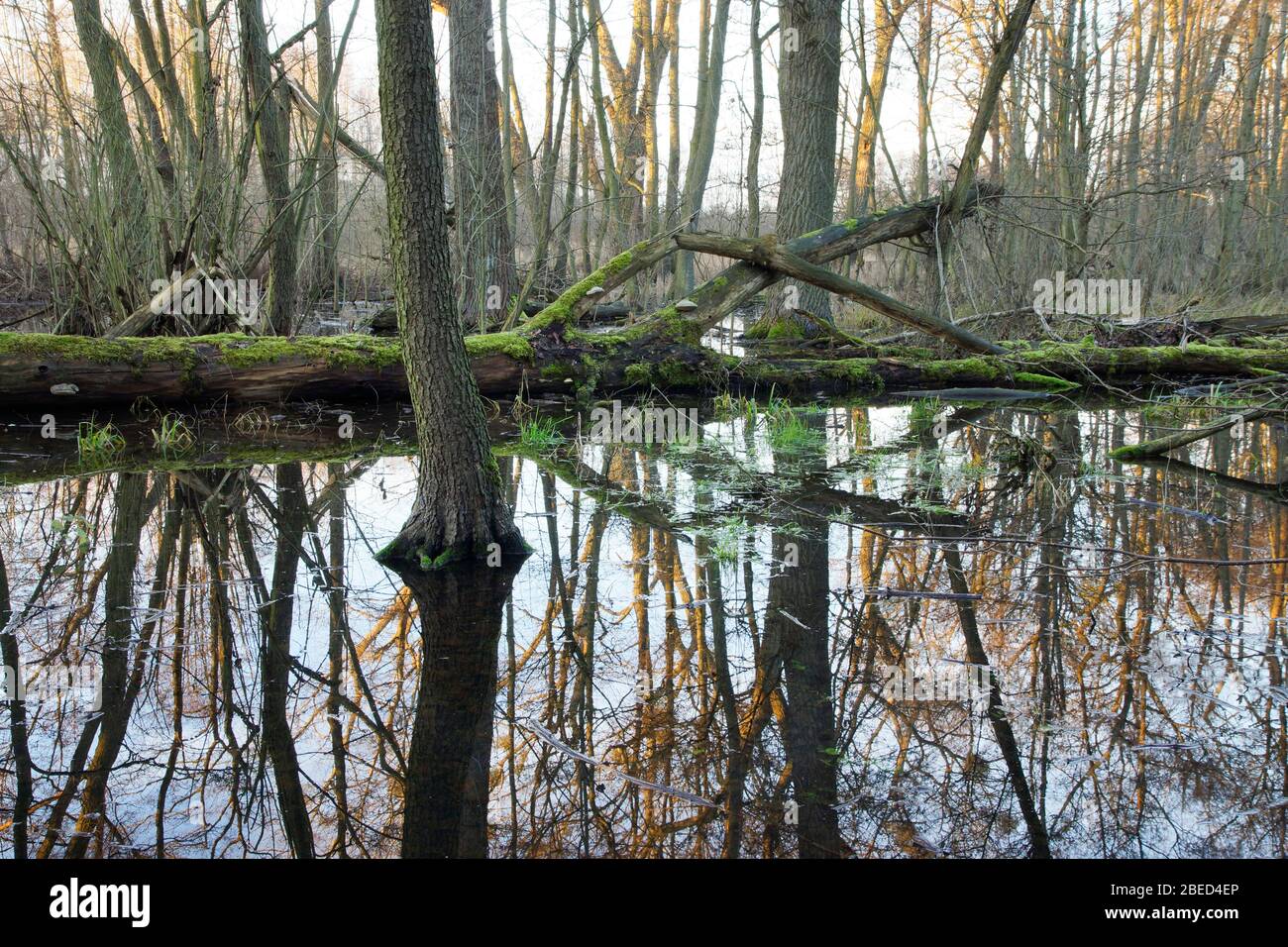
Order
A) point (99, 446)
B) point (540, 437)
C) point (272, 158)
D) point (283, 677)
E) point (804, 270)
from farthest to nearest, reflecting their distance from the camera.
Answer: point (804, 270), point (272, 158), point (540, 437), point (99, 446), point (283, 677)

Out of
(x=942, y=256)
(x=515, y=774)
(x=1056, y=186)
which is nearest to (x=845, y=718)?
(x=515, y=774)

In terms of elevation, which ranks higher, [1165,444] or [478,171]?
[478,171]

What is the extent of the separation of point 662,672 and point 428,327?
6.57ft

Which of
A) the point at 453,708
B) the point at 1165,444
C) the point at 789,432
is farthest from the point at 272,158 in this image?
the point at 1165,444

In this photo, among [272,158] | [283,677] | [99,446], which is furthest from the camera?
[272,158]

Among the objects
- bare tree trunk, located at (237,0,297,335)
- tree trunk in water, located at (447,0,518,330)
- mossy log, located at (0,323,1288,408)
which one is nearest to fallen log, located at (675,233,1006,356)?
mossy log, located at (0,323,1288,408)

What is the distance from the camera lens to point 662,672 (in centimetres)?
343

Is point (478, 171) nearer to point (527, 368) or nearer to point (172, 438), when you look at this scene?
point (527, 368)

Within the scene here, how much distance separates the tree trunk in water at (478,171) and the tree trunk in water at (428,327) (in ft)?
16.4

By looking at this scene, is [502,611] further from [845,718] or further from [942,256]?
[942,256]

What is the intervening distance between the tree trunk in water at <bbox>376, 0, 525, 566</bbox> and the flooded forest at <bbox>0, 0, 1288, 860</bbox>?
0.02 meters

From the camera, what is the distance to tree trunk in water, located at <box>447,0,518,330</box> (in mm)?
9633

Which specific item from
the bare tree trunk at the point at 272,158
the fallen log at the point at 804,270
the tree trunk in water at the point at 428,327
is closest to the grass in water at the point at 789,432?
the fallen log at the point at 804,270

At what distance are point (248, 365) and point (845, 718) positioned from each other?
733 cm
